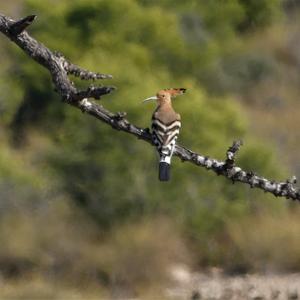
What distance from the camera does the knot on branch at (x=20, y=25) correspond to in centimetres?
404

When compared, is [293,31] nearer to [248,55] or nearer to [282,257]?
[248,55]

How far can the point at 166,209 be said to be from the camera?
48.9ft

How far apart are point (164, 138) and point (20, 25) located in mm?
956

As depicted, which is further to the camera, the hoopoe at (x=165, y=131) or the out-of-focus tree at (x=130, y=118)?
the out-of-focus tree at (x=130, y=118)

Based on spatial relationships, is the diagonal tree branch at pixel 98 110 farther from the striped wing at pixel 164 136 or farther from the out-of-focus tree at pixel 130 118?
the out-of-focus tree at pixel 130 118

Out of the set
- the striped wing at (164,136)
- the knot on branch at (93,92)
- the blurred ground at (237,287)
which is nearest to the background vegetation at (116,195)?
the blurred ground at (237,287)

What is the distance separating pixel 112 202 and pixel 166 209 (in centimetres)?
73

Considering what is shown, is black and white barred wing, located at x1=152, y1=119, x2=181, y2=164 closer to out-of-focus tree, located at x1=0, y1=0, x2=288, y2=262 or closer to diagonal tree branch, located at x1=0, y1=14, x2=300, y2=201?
diagonal tree branch, located at x1=0, y1=14, x2=300, y2=201

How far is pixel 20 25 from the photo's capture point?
4.08 meters

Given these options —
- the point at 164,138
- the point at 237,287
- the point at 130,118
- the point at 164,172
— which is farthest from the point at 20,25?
the point at 237,287

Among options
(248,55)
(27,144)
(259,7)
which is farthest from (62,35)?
(259,7)

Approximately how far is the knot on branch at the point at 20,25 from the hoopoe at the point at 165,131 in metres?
0.78

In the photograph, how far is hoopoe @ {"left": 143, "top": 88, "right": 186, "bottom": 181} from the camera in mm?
4645

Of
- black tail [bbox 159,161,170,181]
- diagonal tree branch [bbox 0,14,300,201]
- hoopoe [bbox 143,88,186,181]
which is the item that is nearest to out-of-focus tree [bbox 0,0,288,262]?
hoopoe [bbox 143,88,186,181]
